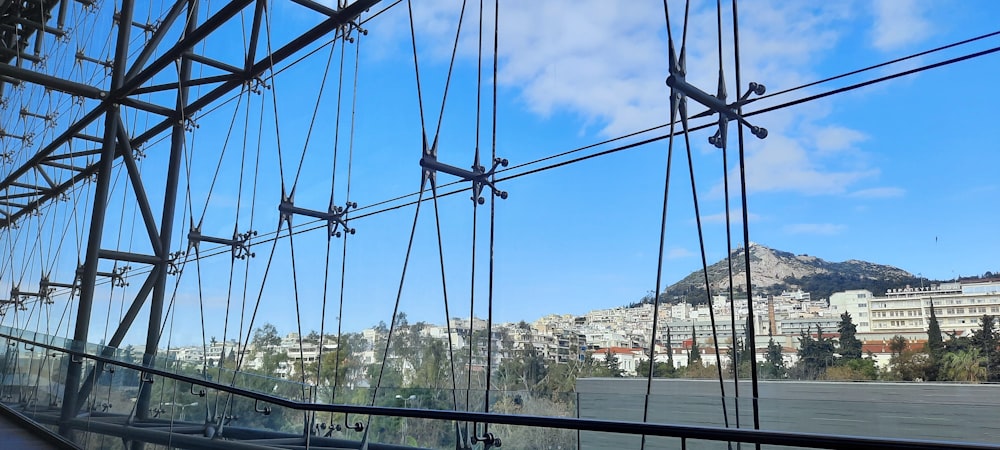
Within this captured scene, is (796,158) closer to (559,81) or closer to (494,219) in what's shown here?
(494,219)

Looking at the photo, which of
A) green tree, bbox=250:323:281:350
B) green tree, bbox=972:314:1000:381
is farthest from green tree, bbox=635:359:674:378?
green tree, bbox=250:323:281:350

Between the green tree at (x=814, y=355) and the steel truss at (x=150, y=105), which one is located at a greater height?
the steel truss at (x=150, y=105)

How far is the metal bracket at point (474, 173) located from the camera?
6.05 meters

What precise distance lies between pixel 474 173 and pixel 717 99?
246 cm

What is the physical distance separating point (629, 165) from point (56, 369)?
4.97 m

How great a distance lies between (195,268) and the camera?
34.5 feet

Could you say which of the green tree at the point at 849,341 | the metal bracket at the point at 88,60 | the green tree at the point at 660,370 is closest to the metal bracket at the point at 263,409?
the green tree at the point at 660,370

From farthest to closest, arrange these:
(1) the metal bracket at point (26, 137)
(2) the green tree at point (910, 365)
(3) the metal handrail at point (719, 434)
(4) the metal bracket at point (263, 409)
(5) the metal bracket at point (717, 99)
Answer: (1) the metal bracket at point (26, 137) < (5) the metal bracket at point (717, 99) < (4) the metal bracket at point (263, 409) < (2) the green tree at point (910, 365) < (3) the metal handrail at point (719, 434)

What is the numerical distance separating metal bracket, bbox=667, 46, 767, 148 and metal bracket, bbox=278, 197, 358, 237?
4755mm

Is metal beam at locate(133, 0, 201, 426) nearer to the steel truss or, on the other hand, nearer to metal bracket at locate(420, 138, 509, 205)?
the steel truss

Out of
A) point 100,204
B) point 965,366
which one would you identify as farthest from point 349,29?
point 965,366

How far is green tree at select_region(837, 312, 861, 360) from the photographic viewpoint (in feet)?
13.0

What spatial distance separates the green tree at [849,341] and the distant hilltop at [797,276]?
0.72ft

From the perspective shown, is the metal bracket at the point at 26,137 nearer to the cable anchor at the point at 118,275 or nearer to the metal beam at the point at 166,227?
the cable anchor at the point at 118,275
